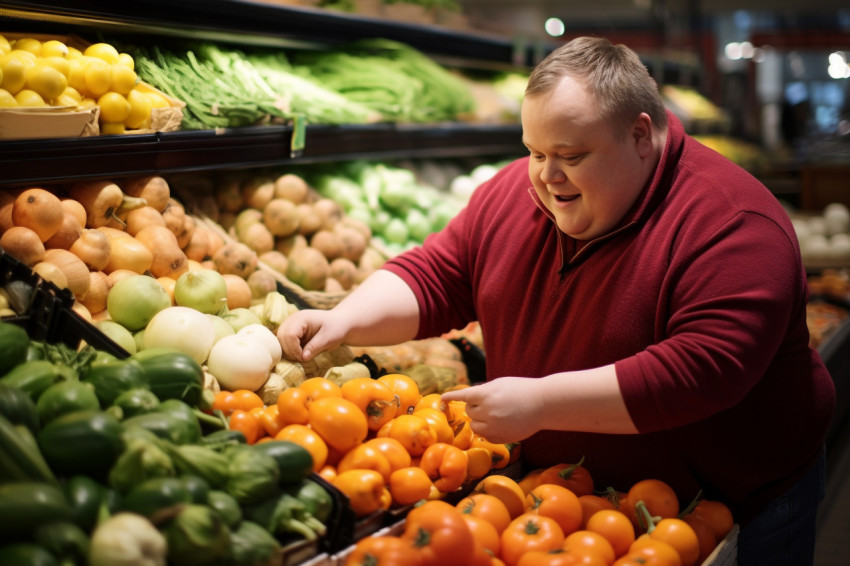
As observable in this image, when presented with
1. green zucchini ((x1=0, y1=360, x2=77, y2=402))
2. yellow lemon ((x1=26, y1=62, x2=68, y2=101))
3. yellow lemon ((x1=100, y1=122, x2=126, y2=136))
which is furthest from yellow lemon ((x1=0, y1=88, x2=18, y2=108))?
green zucchini ((x1=0, y1=360, x2=77, y2=402))

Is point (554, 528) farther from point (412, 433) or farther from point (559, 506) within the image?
point (412, 433)

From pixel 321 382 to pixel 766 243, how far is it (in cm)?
114

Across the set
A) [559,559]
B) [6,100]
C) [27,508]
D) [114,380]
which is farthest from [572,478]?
[6,100]

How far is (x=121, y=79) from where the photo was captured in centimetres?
268

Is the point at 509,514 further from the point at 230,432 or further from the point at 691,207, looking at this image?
the point at 691,207

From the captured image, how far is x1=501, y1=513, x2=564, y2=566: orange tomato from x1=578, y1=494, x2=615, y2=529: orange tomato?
0.17 m

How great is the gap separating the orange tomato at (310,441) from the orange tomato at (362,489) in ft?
0.24

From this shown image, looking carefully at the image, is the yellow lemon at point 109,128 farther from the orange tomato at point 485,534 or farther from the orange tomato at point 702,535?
the orange tomato at point 702,535

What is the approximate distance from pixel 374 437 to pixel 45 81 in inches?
61.1

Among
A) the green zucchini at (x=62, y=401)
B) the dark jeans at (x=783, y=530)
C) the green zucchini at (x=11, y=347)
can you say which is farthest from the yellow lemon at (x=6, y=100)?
the dark jeans at (x=783, y=530)

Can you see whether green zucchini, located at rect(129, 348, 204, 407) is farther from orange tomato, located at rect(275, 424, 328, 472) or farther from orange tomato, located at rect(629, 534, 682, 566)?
orange tomato, located at rect(629, 534, 682, 566)

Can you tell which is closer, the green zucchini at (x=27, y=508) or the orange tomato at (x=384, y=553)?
the green zucchini at (x=27, y=508)

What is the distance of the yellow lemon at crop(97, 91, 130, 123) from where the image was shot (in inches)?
103

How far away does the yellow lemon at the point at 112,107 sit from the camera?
261 cm
